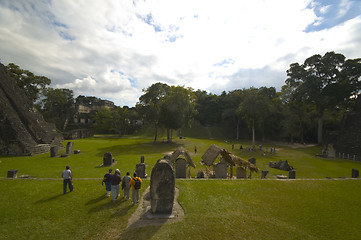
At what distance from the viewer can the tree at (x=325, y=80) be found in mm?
34750

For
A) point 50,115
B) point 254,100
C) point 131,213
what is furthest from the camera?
point 50,115

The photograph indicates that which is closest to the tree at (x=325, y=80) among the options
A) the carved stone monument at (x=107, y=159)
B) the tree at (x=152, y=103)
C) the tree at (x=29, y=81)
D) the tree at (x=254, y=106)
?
the tree at (x=254, y=106)

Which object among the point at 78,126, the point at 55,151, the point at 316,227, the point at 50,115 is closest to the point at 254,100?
the point at 316,227

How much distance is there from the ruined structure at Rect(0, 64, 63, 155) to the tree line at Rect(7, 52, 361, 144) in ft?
56.8

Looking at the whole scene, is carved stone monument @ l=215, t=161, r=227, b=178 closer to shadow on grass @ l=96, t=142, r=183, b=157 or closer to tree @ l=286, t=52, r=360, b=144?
shadow on grass @ l=96, t=142, r=183, b=157

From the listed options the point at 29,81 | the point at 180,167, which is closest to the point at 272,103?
the point at 180,167

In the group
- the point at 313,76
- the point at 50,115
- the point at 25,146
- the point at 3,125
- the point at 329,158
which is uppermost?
the point at 313,76

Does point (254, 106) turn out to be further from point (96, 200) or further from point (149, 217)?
point (96, 200)

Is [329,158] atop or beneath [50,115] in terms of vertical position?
beneath

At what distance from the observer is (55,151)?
21141 millimetres

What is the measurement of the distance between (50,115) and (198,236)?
63.7 meters

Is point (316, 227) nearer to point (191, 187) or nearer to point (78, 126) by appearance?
point (191, 187)

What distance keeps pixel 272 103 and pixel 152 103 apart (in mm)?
31535

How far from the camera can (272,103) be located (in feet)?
146
